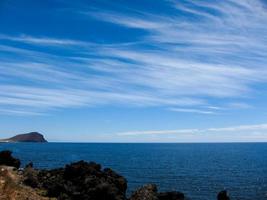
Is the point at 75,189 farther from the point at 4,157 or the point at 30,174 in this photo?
the point at 4,157

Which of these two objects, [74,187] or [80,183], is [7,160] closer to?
[80,183]

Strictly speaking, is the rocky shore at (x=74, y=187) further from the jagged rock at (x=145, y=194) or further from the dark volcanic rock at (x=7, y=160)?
the dark volcanic rock at (x=7, y=160)

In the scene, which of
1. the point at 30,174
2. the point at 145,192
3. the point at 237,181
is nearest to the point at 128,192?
the point at 30,174

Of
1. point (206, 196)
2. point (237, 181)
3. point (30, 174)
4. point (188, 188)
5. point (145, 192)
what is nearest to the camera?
point (145, 192)

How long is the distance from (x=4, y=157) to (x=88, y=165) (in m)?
26.5

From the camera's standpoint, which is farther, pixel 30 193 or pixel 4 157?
pixel 4 157

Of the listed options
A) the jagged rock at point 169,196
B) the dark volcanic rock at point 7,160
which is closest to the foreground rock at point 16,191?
the jagged rock at point 169,196

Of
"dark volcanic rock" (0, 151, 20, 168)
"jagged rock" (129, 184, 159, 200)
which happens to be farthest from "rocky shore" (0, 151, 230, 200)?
"dark volcanic rock" (0, 151, 20, 168)

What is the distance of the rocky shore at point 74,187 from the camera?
50656mm

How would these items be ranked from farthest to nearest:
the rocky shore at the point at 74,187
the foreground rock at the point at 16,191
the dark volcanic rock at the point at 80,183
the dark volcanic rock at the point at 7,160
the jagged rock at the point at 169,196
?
the dark volcanic rock at the point at 7,160
the jagged rock at the point at 169,196
the dark volcanic rock at the point at 80,183
the rocky shore at the point at 74,187
the foreground rock at the point at 16,191

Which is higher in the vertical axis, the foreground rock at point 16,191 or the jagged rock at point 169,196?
the foreground rock at point 16,191

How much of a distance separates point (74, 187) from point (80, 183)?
2.52 metres

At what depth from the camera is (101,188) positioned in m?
52.3

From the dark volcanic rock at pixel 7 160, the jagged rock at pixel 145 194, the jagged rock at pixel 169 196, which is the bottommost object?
the jagged rock at pixel 169 196
